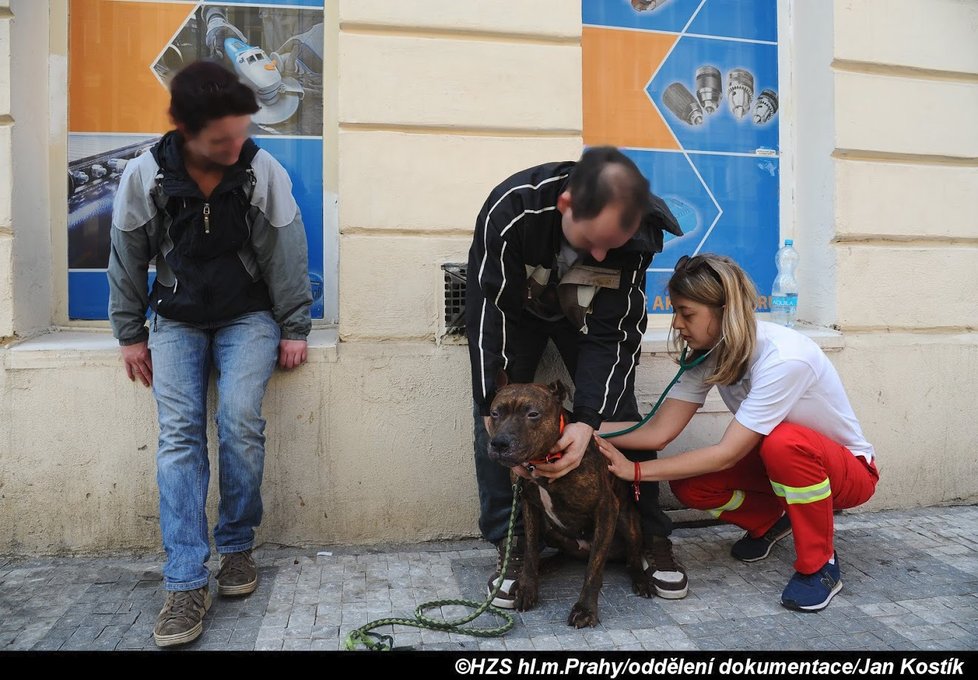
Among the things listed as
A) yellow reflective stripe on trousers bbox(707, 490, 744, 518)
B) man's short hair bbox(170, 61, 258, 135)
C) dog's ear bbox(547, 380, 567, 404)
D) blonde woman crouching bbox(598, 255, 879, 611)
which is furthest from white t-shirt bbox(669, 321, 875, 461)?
man's short hair bbox(170, 61, 258, 135)

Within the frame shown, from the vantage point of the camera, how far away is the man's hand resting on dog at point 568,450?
304cm

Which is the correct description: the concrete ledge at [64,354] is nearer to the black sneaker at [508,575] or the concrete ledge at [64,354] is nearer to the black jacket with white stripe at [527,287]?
the black jacket with white stripe at [527,287]

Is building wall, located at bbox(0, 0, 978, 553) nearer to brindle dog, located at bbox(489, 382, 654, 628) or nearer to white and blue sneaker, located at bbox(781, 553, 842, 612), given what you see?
brindle dog, located at bbox(489, 382, 654, 628)

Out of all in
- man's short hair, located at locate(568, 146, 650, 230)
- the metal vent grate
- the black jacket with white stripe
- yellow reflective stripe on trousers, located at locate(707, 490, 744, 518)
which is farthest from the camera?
the metal vent grate

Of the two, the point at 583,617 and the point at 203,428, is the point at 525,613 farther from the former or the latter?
the point at 203,428

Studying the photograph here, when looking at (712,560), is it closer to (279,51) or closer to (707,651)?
(707,651)

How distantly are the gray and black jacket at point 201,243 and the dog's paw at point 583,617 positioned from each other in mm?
1872

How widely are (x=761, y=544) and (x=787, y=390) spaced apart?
100 centimetres

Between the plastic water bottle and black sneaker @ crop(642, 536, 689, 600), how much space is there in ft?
6.57

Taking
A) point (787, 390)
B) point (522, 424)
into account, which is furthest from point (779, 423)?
point (522, 424)

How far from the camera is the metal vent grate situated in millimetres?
4168

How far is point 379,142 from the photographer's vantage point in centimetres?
408

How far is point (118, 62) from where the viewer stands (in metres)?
4.38

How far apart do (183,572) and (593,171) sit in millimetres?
2267
